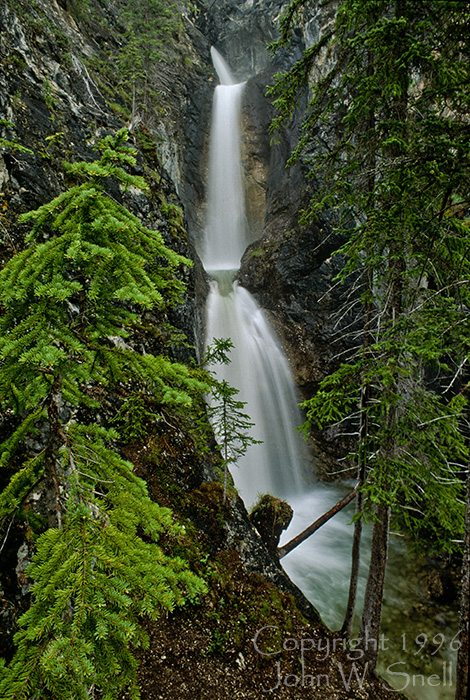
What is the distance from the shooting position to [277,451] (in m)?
15.0

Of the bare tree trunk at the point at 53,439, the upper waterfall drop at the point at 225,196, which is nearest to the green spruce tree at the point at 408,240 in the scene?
the bare tree trunk at the point at 53,439

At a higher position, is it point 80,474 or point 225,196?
point 225,196

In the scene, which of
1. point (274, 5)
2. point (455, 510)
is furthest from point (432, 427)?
point (274, 5)

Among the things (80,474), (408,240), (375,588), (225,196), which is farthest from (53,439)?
(225,196)

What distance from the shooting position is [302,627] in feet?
17.1

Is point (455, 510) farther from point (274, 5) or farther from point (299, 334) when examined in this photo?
point (274, 5)

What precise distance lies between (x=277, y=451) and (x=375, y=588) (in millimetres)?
10178

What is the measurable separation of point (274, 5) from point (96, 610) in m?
43.6

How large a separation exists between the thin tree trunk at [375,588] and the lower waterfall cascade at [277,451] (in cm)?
60

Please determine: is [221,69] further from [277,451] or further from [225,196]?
[277,451]

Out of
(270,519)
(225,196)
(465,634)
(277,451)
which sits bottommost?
(277,451)

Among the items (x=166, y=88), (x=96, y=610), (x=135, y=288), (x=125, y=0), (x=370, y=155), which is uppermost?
(x=125, y=0)

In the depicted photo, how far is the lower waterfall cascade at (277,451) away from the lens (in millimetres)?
7359

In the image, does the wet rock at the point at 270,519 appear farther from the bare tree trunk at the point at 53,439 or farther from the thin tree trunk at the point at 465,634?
the bare tree trunk at the point at 53,439
